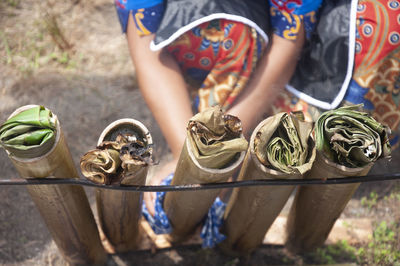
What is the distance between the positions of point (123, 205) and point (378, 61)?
107 cm

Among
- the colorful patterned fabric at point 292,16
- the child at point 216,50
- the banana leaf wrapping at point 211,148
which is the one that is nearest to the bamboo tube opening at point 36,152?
the banana leaf wrapping at point 211,148

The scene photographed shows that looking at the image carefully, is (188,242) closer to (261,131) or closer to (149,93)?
(149,93)

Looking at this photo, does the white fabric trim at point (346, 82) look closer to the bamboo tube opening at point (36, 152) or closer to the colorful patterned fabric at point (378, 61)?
the colorful patterned fabric at point (378, 61)

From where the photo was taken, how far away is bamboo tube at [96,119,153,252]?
104cm

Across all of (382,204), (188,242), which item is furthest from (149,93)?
(382,204)

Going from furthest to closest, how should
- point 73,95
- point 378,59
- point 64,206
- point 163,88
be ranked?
point 73,95
point 163,88
point 378,59
point 64,206

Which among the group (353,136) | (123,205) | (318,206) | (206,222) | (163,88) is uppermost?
(353,136)

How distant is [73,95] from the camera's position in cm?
226

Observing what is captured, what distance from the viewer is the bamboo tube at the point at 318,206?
42.5 inches

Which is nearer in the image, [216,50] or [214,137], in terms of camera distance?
[214,137]

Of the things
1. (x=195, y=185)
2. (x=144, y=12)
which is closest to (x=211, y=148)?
(x=195, y=185)

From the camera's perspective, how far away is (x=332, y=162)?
1052 mm

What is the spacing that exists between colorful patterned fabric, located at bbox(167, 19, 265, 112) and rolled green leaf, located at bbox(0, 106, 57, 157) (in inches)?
28.8

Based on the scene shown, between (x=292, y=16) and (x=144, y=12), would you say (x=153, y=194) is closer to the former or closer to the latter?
(x=144, y=12)
